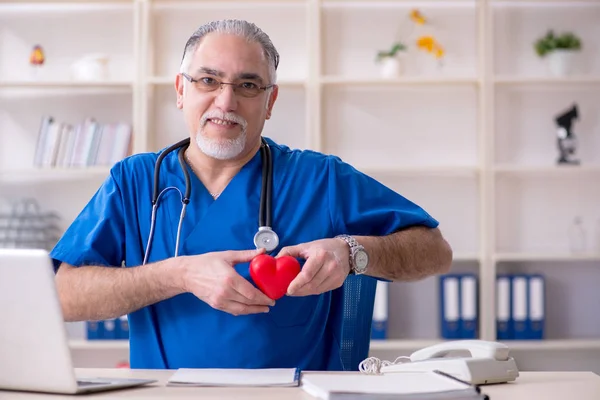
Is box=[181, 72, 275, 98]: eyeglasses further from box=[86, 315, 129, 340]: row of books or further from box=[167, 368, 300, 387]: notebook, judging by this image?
box=[86, 315, 129, 340]: row of books

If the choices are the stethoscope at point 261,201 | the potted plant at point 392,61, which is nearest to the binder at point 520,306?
the potted plant at point 392,61

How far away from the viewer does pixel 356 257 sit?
5.33 feet

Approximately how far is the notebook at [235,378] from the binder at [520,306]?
2263 millimetres

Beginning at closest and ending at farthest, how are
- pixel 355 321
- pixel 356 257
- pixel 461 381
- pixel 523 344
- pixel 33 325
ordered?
pixel 33 325, pixel 461 381, pixel 356 257, pixel 355 321, pixel 523 344

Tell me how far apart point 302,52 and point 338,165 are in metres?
1.92

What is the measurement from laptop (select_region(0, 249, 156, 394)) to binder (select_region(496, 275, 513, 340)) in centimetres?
256

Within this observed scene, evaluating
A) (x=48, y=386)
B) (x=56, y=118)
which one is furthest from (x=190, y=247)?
(x=56, y=118)

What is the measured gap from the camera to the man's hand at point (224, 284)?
55.6 inches

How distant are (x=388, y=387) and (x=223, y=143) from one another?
799mm

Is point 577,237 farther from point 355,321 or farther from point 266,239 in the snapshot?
point 266,239

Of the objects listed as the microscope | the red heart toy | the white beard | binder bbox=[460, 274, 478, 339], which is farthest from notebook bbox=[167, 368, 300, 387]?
the microscope

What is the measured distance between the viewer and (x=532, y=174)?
372 cm

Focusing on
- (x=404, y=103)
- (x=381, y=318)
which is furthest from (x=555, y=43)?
(x=381, y=318)

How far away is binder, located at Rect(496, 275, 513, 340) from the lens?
348 cm
